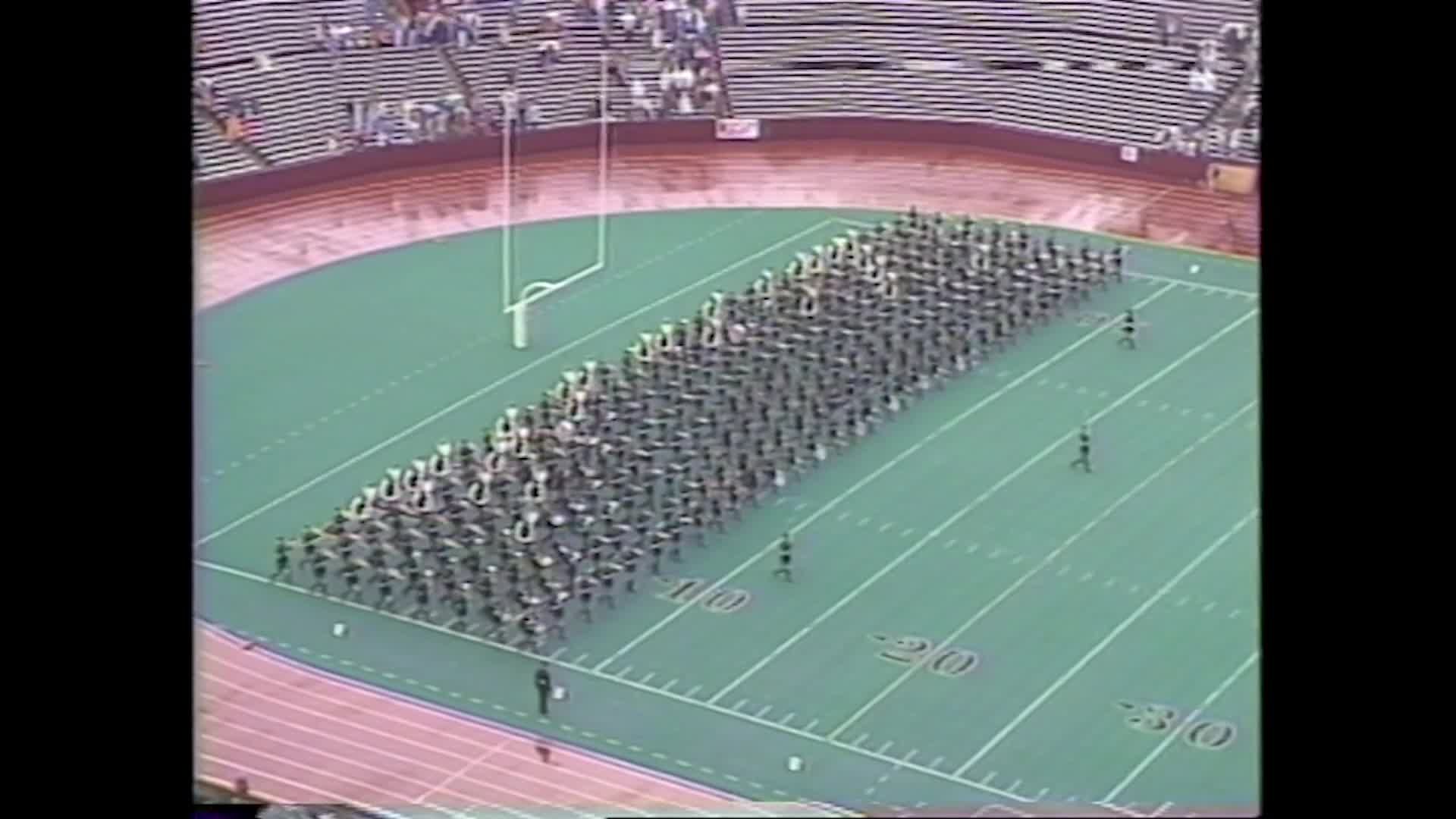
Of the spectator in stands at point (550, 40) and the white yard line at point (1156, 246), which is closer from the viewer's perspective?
the white yard line at point (1156, 246)

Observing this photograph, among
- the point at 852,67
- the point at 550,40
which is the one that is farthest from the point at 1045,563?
the point at 852,67

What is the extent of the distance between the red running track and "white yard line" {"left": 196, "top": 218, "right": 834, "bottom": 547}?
0.96m

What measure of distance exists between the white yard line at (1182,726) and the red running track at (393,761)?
0.90 m

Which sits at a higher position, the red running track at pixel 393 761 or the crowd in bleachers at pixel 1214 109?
the crowd in bleachers at pixel 1214 109

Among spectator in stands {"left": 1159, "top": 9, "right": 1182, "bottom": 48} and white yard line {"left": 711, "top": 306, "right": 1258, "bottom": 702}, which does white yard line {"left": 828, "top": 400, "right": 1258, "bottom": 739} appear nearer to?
white yard line {"left": 711, "top": 306, "right": 1258, "bottom": 702}

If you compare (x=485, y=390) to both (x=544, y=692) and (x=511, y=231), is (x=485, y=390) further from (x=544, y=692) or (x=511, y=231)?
(x=544, y=692)

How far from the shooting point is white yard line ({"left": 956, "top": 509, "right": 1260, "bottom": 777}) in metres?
6.50

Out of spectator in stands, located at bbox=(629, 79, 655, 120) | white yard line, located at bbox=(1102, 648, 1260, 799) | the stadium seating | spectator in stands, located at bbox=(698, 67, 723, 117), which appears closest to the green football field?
white yard line, located at bbox=(1102, 648, 1260, 799)

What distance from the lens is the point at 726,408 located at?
8.42 metres

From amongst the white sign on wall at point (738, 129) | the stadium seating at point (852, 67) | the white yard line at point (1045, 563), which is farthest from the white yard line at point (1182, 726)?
the white sign on wall at point (738, 129)

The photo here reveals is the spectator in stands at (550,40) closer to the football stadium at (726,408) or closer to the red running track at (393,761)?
the football stadium at (726,408)

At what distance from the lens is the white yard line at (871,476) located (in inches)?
279
